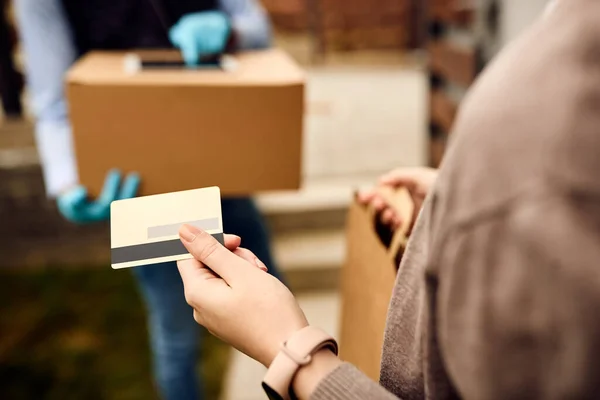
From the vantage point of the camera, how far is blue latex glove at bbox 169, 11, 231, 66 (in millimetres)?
1004

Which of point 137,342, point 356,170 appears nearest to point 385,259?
point 137,342

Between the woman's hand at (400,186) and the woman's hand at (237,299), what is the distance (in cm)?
28

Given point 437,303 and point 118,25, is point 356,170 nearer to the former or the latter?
point 118,25

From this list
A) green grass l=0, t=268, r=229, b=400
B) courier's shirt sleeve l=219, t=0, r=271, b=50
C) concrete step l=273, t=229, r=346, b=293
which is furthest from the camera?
concrete step l=273, t=229, r=346, b=293

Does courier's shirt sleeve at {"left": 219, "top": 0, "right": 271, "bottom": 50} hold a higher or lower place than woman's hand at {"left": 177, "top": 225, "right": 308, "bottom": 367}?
higher

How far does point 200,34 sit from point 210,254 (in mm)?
669

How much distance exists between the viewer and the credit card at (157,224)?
0.48 meters

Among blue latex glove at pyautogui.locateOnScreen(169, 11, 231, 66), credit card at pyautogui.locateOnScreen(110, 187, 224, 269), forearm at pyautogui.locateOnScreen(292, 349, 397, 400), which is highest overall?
blue latex glove at pyautogui.locateOnScreen(169, 11, 231, 66)

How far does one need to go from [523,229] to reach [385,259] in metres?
0.39

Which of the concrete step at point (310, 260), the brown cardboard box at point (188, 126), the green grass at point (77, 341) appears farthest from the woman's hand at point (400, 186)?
the concrete step at point (310, 260)

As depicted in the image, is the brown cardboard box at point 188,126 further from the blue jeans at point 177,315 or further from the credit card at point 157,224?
the credit card at point 157,224

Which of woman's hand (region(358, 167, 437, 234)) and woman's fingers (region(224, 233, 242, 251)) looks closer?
woman's fingers (region(224, 233, 242, 251))

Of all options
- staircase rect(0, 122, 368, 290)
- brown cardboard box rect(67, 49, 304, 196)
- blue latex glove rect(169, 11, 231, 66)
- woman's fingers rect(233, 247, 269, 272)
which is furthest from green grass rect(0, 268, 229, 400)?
woman's fingers rect(233, 247, 269, 272)

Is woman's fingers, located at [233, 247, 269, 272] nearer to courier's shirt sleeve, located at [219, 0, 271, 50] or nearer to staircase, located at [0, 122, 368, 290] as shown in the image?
courier's shirt sleeve, located at [219, 0, 271, 50]
